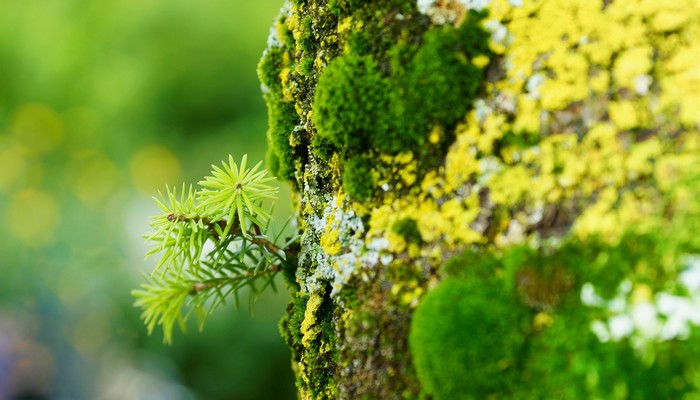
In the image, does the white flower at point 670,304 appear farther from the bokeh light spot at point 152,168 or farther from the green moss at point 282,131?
the bokeh light spot at point 152,168

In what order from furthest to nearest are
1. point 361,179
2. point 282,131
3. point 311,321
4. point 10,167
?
point 10,167, point 282,131, point 311,321, point 361,179

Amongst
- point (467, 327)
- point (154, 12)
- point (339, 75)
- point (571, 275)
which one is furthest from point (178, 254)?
point (154, 12)

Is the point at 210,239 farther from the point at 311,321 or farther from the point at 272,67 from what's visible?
the point at 272,67

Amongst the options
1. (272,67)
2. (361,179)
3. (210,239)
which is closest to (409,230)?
(361,179)

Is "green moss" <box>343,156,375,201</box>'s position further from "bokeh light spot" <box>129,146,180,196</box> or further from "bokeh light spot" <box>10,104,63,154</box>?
"bokeh light spot" <box>10,104,63,154</box>

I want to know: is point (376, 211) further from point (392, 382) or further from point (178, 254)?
point (178, 254)

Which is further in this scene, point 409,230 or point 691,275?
point 409,230
